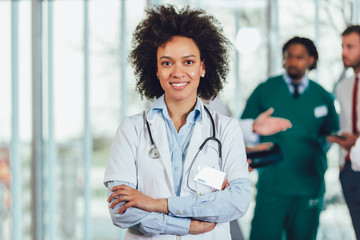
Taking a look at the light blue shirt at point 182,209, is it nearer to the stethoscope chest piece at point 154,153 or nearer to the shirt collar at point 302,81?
the stethoscope chest piece at point 154,153

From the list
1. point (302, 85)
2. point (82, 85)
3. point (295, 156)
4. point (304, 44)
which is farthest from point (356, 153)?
point (82, 85)

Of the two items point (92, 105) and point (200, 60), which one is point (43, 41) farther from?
point (200, 60)

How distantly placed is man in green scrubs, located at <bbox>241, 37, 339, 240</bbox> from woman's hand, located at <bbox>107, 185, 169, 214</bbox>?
1466mm

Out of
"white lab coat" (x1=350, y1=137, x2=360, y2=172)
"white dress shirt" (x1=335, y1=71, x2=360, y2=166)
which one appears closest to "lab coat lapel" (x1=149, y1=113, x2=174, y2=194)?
"white lab coat" (x1=350, y1=137, x2=360, y2=172)

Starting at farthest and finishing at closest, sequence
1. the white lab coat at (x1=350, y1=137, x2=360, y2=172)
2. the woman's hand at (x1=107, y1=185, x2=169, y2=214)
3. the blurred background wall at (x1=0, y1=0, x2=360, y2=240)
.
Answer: the blurred background wall at (x1=0, y1=0, x2=360, y2=240) < the white lab coat at (x1=350, y1=137, x2=360, y2=172) < the woman's hand at (x1=107, y1=185, x2=169, y2=214)

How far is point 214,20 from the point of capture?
148 centimetres

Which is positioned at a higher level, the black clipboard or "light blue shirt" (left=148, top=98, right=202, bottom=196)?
"light blue shirt" (left=148, top=98, right=202, bottom=196)

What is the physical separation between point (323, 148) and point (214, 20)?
149 centimetres

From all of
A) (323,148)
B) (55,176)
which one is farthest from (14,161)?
(323,148)

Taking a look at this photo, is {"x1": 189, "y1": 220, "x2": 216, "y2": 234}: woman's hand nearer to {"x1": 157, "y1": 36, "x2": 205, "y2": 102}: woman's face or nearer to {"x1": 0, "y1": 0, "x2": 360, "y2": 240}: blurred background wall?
{"x1": 157, "y1": 36, "x2": 205, "y2": 102}: woman's face

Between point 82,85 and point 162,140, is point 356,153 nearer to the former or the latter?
point 162,140

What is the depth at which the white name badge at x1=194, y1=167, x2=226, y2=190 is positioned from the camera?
52.5 inches

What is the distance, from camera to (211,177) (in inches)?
53.1

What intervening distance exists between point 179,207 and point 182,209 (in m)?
0.01
